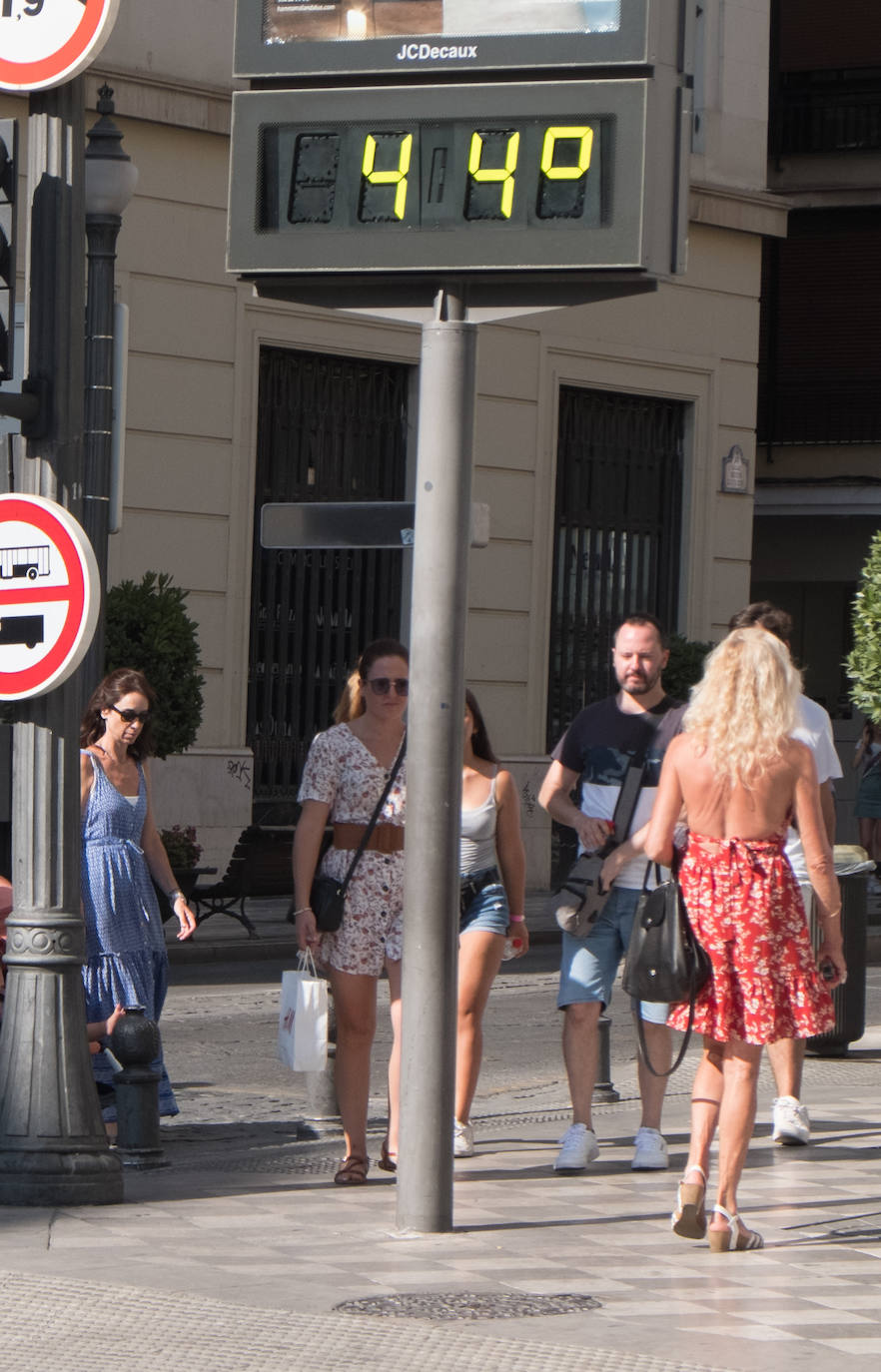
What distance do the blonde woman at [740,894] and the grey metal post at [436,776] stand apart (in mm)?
694

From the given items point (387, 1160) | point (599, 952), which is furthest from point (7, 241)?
point (387, 1160)

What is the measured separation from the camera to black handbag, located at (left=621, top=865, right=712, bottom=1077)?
6.88 meters

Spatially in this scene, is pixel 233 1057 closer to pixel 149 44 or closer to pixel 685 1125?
pixel 685 1125

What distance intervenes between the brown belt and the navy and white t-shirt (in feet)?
2.36

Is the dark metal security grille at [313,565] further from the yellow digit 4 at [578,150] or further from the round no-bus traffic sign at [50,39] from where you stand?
the yellow digit 4 at [578,150]

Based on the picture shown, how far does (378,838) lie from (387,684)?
535mm

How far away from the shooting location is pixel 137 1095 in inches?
334

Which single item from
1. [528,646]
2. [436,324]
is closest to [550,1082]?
[436,324]

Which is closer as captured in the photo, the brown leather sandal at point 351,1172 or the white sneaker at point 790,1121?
the brown leather sandal at point 351,1172

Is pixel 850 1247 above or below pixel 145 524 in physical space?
below

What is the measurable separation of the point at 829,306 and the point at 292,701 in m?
12.2

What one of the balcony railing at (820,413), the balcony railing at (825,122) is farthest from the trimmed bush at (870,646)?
the balcony railing at (825,122)

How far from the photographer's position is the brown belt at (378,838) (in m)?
8.21

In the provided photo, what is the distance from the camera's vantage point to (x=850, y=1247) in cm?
704
